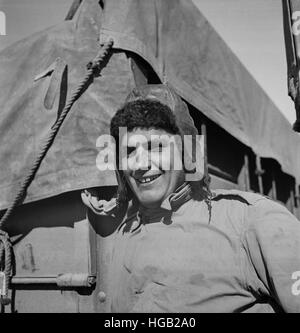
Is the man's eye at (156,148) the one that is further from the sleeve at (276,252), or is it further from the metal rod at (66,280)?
the metal rod at (66,280)

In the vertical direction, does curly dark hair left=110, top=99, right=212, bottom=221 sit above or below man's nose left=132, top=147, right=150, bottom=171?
above

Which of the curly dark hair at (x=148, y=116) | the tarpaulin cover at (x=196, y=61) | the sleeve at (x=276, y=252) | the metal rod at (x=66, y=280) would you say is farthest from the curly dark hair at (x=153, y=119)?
the metal rod at (x=66, y=280)

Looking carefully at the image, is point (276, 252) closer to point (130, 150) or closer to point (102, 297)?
point (130, 150)

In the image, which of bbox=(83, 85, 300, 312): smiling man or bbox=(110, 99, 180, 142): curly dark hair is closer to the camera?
bbox=(83, 85, 300, 312): smiling man

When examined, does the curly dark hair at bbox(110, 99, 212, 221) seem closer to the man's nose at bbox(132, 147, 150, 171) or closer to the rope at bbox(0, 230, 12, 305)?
the man's nose at bbox(132, 147, 150, 171)

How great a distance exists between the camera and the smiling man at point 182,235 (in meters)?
1.09

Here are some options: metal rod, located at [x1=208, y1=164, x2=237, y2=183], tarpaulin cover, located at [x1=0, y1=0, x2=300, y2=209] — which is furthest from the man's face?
metal rod, located at [x1=208, y1=164, x2=237, y2=183]

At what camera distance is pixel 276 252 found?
3.43 feet

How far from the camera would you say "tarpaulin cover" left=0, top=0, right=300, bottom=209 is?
143cm

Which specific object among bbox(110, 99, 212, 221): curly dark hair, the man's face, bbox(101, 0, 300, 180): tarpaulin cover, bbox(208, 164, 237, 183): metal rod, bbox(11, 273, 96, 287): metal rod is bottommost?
bbox(11, 273, 96, 287): metal rod

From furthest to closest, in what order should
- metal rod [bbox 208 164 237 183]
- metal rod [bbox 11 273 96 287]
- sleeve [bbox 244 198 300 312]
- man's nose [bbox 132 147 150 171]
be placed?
metal rod [bbox 208 164 237 183] < metal rod [bbox 11 273 96 287] < man's nose [bbox 132 147 150 171] < sleeve [bbox 244 198 300 312]

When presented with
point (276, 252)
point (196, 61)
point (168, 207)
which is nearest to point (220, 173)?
point (196, 61)

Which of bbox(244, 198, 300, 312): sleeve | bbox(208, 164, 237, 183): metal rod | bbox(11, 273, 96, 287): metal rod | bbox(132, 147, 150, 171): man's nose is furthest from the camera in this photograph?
bbox(208, 164, 237, 183): metal rod

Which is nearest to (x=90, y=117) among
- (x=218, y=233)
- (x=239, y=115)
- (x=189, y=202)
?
(x=189, y=202)
